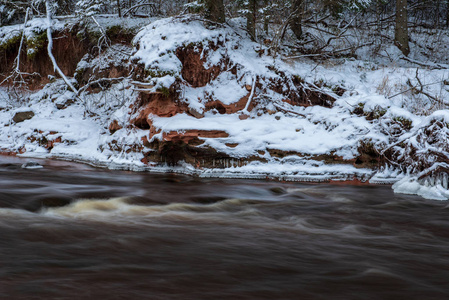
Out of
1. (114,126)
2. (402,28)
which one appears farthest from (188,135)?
(402,28)

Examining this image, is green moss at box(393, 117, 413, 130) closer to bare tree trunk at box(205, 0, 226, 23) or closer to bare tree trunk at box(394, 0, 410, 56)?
bare tree trunk at box(205, 0, 226, 23)

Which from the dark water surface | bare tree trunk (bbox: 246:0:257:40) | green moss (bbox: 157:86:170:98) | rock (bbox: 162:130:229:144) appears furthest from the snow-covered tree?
the dark water surface

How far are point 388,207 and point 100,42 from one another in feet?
35.9

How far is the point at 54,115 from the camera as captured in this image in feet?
41.1

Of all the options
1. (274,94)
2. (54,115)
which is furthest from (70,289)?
(54,115)

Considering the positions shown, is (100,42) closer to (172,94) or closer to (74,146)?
(74,146)

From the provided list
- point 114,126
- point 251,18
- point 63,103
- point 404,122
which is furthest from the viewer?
point 63,103

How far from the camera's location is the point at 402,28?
492 inches

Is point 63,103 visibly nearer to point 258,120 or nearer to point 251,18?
point 251,18

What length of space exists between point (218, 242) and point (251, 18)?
8662mm

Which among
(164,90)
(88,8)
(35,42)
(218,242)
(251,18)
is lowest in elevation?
(218,242)

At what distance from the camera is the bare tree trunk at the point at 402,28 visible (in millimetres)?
12280

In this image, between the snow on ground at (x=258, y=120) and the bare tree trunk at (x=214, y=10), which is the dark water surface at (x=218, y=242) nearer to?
the snow on ground at (x=258, y=120)

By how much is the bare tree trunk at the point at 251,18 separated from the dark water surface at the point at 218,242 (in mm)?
5977
